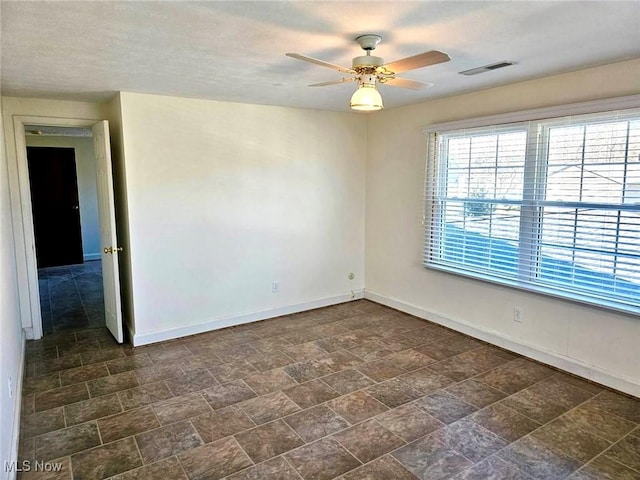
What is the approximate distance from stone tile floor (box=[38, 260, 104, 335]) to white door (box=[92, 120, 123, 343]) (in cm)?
79

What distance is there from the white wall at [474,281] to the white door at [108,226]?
9.65 feet

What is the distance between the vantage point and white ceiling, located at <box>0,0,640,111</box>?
201 centimetres

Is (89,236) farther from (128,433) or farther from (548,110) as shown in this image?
(548,110)

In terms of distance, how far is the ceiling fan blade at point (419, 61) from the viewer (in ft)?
6.98

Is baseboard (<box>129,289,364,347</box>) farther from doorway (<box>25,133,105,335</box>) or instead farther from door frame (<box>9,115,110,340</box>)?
doorway (<box>25,133,105,335</box>)

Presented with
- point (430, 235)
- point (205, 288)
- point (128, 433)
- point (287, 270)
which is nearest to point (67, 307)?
point (205, 288)

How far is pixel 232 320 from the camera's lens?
15.3 ft

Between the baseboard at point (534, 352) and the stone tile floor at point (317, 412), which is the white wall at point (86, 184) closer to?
the stone tile floor at point (317, 412)

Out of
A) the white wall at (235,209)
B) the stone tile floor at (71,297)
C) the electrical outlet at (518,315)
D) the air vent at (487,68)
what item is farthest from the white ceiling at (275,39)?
the stone tile floor at (71,297)

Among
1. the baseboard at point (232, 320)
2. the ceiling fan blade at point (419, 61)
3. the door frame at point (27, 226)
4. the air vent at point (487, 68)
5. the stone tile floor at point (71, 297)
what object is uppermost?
the air vent at point (487, 68)

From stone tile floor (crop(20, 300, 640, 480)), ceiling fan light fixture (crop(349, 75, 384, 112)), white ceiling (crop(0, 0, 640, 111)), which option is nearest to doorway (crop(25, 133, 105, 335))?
stone tile floor (crop(20, 300, 640, 480))

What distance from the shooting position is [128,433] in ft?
8.85

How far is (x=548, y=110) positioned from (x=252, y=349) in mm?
3253

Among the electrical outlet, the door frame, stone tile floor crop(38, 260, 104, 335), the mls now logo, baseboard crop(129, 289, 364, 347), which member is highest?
the door frame
